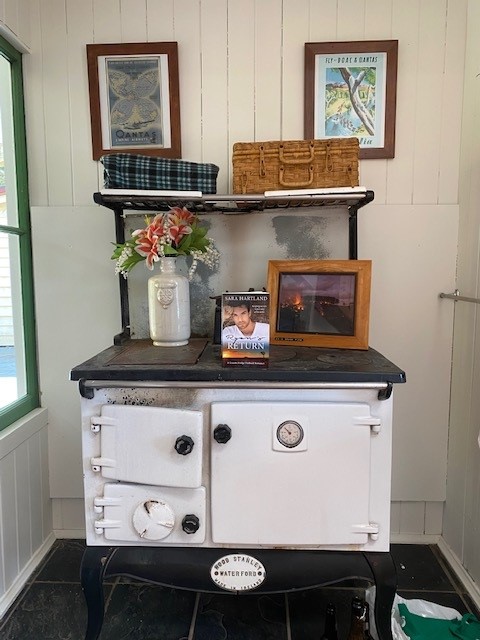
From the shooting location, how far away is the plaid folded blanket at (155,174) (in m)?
1.50

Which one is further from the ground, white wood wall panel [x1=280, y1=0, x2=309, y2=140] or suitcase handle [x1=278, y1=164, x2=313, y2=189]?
white wood wall panel [x1=280, y1=0, x2=309, y2=140]

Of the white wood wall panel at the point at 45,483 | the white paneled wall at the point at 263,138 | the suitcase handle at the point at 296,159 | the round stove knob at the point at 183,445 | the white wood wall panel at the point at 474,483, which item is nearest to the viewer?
the round stove knob at the point at 183,445

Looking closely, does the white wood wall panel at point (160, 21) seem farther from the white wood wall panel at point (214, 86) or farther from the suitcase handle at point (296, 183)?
the suitcase handle at point (296, 183)

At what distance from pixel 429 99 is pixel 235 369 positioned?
1369mm

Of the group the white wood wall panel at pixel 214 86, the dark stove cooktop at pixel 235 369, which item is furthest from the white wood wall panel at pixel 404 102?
the dark stove cooktop at pixel 235 369

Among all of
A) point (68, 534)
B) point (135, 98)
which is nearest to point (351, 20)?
point (135, 98)

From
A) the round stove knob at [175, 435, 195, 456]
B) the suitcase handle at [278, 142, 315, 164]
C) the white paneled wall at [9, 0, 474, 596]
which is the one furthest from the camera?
the white paneled wall at [9, 0, 474, 596]

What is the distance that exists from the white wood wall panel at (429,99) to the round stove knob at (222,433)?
4.05 ft

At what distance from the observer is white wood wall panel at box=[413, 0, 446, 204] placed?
66.9 inches

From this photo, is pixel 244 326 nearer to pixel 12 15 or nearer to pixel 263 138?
pixel 263 138

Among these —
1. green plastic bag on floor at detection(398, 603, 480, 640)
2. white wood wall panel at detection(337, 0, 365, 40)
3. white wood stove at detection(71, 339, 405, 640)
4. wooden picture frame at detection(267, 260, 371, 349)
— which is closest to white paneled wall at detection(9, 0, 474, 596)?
white wood wall panel at detection(337, 0, 365, 40)

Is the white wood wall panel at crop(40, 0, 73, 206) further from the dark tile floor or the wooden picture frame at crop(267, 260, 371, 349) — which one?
the dark tile floor

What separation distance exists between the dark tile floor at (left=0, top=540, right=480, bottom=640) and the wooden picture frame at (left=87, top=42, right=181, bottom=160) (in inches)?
66.1

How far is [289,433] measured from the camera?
3.85 feet
